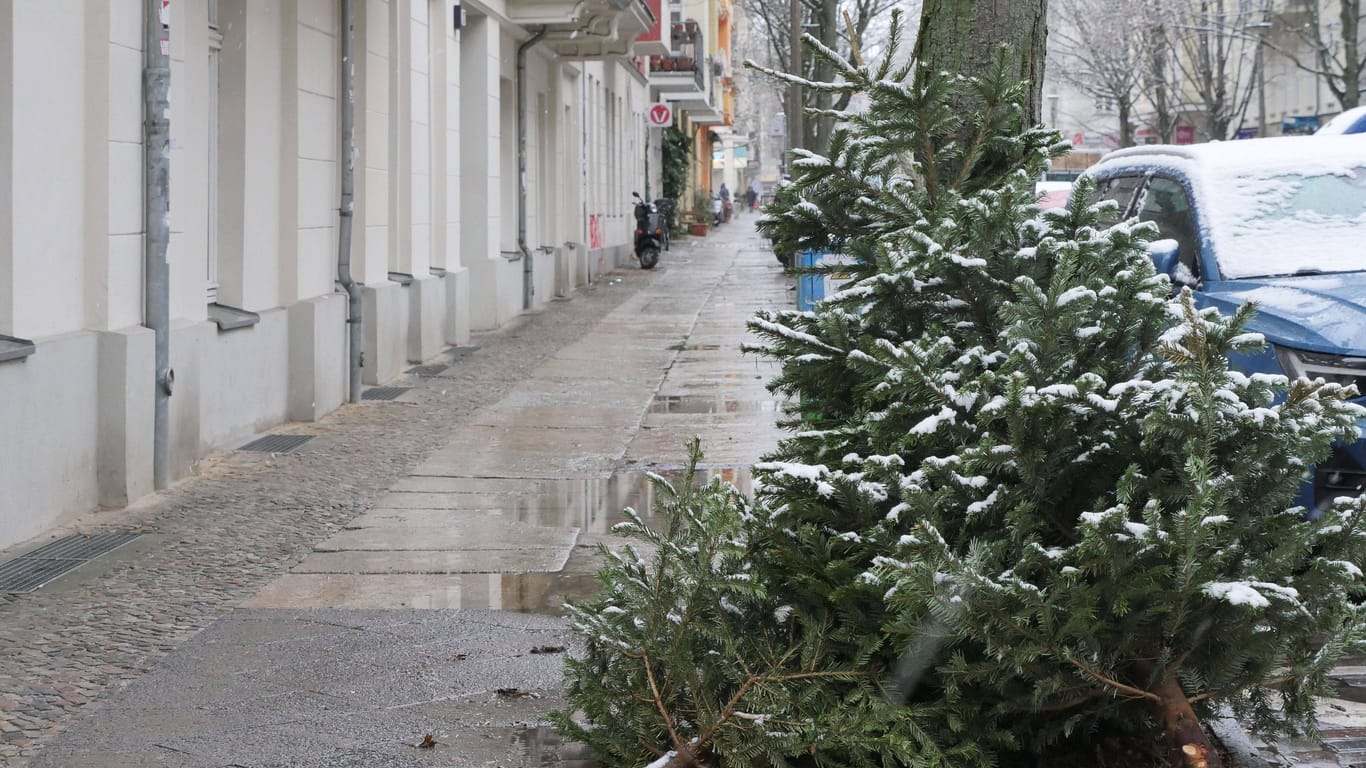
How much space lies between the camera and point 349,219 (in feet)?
41.5

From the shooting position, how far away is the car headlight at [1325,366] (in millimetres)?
6719

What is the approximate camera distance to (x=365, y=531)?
312 inches

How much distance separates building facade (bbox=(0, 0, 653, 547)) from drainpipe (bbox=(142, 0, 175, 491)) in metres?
0.06

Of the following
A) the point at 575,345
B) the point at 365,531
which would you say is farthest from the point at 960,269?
the point at 575,345

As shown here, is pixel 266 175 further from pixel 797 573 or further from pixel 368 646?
pixel 797 573

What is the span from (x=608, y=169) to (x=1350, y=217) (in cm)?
2698

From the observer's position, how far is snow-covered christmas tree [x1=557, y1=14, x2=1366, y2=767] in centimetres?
372

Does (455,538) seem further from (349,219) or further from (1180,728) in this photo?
(349,219)

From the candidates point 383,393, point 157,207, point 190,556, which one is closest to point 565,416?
point 383,393

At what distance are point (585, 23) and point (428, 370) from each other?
28.7ft

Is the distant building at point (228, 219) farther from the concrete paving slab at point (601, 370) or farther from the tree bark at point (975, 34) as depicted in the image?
the tree bark at point (975, 34)

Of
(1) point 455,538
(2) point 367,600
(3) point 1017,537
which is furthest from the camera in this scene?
(1) point 455,538

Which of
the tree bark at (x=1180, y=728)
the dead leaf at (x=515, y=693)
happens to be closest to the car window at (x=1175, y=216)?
the dead leaf at (x=515, y=693)

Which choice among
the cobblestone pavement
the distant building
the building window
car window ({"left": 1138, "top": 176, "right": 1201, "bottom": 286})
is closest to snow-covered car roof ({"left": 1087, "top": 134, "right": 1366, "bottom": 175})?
car window ({"left": 1138, "top": 176, "right": 1201, "bottom": 286})
